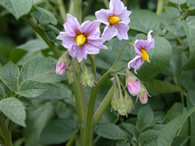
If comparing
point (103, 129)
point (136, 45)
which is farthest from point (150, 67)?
point (103, 129)

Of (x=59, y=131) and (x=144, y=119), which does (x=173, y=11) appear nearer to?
(x=144, y=119)

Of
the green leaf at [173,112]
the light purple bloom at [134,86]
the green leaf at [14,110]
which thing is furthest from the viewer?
the green leaf at [173,112]

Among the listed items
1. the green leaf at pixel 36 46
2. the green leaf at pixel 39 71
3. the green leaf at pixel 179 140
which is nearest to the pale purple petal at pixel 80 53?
the green leaf at pixel 39 71

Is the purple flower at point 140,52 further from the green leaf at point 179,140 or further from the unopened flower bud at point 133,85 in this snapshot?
the green leaf at point 179,140

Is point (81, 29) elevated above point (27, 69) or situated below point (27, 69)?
above

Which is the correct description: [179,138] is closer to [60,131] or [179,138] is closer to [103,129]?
[103,129]

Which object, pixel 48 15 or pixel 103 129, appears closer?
pixel 48 15
